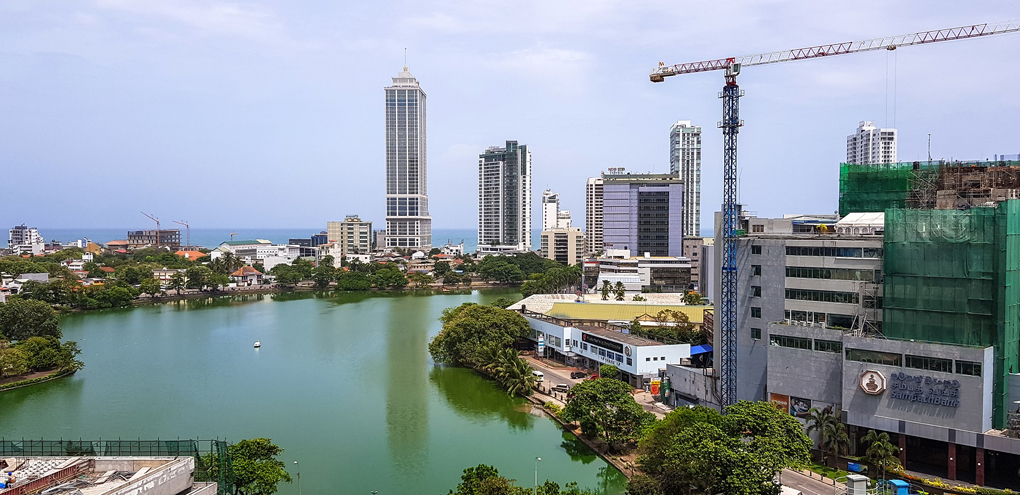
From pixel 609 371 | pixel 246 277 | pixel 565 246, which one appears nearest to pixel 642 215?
pixel 565 246

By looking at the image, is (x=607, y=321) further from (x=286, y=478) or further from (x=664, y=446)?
(x=286, y=478)

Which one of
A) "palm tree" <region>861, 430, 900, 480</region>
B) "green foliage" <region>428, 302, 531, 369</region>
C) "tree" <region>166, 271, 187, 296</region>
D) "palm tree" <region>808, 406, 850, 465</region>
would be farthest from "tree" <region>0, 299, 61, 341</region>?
"palm tree" <region>861, 430, 900, 480</region>

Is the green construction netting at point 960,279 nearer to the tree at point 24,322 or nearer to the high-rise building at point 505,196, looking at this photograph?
the tree at point 24,322

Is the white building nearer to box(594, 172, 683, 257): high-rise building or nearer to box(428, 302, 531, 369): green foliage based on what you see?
box(594, 172, 683, 257): high-rise building

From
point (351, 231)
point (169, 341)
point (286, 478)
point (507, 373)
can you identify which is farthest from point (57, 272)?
point (286, 478)

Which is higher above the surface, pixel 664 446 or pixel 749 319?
pixel 749 319

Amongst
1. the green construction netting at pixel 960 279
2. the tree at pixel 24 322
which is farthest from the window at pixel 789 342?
the tree at pixel 24 322
